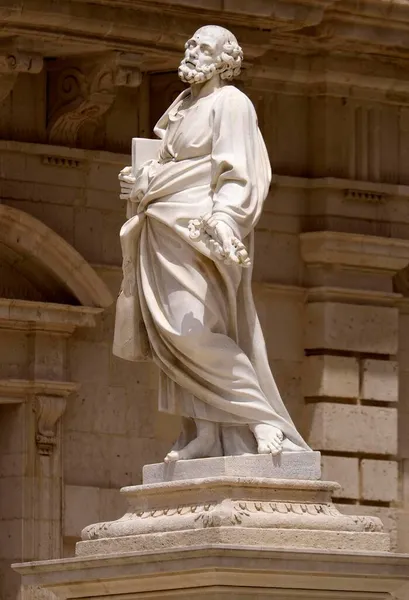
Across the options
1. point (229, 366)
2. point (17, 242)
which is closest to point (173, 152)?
point (229, 366)

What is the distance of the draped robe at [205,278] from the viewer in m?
12.6

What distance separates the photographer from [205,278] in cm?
1270

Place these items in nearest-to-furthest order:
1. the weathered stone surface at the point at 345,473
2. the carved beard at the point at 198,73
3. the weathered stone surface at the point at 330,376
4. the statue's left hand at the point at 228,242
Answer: the statue's left hand at the point at 228,242, the carved beard at the point at 198,73, the weathered stone surface at the point at 345,473, the weathered stone surface at the point at 330,376

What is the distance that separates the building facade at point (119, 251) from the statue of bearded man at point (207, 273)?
4899 mm

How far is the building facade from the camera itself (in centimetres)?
1825

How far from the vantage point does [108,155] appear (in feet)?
62.0

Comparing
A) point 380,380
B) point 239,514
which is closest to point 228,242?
point 239,514

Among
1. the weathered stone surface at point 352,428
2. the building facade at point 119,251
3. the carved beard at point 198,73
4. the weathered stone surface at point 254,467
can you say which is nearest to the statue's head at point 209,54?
the carved beard at point 198,73

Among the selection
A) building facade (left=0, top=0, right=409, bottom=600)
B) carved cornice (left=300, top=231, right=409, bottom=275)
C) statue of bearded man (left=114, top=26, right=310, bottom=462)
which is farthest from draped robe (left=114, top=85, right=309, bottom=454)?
carved cornice (left=300, top=231, right=409, bottom=275)

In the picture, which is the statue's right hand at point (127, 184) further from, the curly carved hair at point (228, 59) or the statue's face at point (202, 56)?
the curly carved hair at point (228, 59)

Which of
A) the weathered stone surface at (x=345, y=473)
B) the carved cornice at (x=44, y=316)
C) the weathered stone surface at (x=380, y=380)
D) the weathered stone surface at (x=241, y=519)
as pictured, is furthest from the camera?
the weathered stone surface at (x=380, y=380)

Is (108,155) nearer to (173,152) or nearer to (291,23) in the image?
(291,23)

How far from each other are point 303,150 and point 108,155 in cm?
162

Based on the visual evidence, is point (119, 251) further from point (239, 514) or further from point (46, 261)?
point (239, 514)
